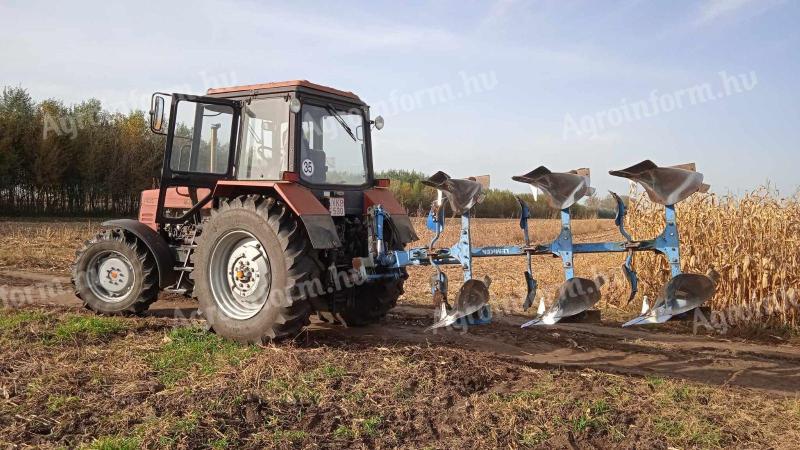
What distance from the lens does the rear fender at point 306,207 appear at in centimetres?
522

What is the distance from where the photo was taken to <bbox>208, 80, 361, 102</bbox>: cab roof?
5.79m

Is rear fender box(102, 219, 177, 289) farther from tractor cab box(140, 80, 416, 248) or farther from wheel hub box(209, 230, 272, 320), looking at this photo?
wheel hub box(209, 230, 272, 320)

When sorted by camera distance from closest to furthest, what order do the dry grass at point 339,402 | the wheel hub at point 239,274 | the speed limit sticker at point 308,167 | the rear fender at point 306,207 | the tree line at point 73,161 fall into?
the dry grass at point 339,402 → the rear fender at point 306,207 → the wheel hub at point 239,274 → the speed limit sticker at point 308,167 → the tree line at point 73,161

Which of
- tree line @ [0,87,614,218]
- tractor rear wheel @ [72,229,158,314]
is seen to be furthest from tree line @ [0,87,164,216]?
tractor rear wheel @ [72,229,158,314]

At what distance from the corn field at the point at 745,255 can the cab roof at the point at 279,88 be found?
511 centimetres

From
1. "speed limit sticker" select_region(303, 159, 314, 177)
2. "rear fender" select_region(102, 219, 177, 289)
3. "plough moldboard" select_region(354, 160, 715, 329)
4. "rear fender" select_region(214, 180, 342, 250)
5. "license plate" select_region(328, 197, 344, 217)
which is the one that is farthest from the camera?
"rear fender" select_region(102, 219, 177, 289)

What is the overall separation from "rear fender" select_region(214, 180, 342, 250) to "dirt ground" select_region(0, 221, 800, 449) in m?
0.95

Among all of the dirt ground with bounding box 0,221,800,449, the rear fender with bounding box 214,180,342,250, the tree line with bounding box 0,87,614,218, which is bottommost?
the dirt ground with bounding box 0,221,800,449

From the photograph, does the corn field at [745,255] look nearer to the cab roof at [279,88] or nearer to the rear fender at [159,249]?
the cab roof at [279,88]

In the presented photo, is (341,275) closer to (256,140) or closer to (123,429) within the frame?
(256,140)

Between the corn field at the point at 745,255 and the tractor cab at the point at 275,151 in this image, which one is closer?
the tractor cab at the point at 275,151

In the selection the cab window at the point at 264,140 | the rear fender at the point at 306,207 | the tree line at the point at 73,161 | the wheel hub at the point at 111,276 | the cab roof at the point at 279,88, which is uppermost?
the tree line at the point at 73,161

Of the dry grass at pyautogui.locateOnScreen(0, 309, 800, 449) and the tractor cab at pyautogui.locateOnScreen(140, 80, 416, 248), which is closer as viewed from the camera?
the dry grass at pyautogui.locateOnScreen(0, 309, 800, 449)

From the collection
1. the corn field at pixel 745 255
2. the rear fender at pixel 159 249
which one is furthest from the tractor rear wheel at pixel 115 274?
the corn field at pixel 745 255
